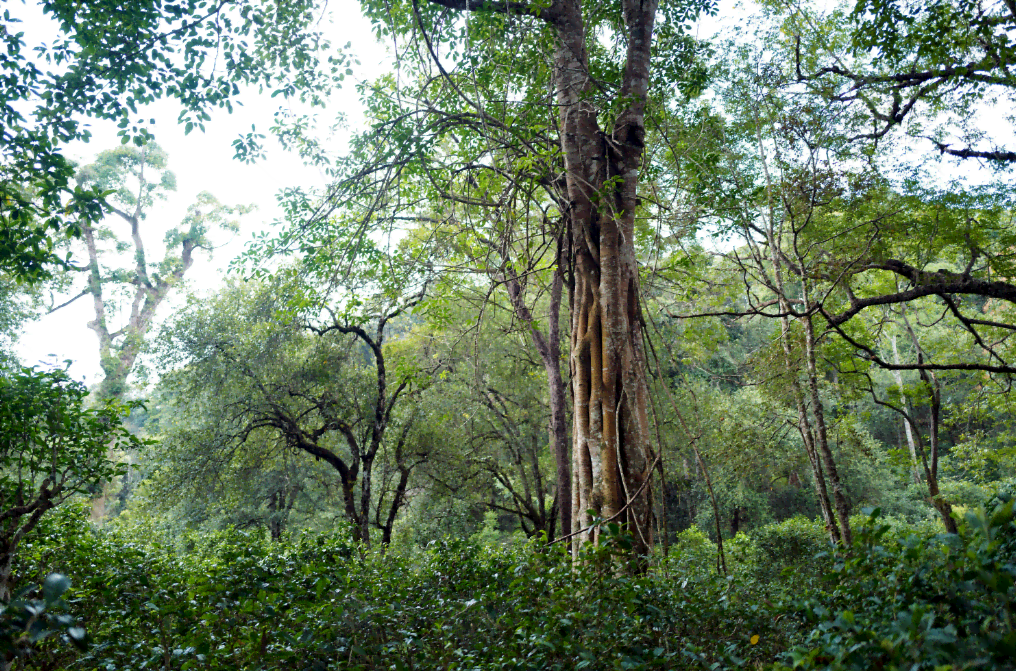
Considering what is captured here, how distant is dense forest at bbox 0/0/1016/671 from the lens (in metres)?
2.35

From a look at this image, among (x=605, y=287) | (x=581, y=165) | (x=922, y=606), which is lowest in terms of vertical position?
(x=922, y=606)

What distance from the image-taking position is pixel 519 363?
47.6ft

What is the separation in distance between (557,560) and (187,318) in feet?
36.2

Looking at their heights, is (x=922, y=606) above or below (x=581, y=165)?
below

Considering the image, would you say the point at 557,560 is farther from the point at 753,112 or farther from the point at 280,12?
the point at 753,112

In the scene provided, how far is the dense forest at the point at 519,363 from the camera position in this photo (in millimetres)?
2346


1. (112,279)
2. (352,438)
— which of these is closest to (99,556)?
(352,438)

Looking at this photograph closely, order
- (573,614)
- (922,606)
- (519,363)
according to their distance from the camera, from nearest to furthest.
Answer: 1. (922,606)
2. (573,614)
3. (519,363)

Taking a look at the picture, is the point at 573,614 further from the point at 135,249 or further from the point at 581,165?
the point at 135,249

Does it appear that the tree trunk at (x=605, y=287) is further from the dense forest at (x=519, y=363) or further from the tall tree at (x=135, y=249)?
the tall tree at (x=135, y=249)

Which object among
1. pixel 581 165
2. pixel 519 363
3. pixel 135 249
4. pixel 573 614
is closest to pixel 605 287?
pixel 581 165

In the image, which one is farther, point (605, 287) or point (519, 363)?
point (519, 363)

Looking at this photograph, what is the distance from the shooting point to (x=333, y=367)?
492 inches

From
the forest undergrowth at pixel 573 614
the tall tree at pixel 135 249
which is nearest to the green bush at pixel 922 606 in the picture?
the forest undergrowth at pixel 573 614
